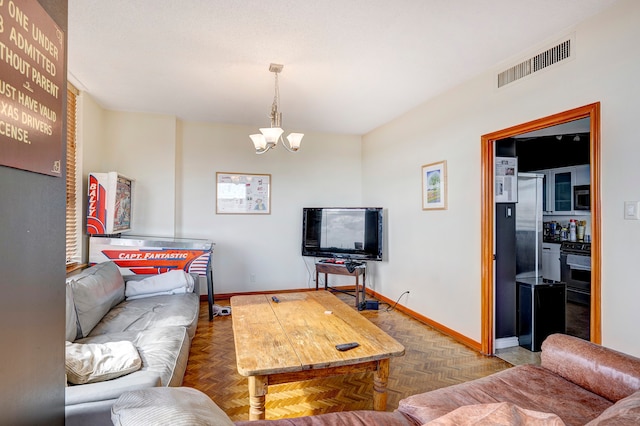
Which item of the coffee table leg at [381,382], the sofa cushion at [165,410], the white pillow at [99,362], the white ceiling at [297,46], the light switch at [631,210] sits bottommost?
the coffee table leg at [381,382]

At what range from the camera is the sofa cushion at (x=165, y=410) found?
0.87 m

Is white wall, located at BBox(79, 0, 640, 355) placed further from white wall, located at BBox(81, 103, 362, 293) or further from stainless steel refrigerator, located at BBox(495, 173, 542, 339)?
stainless steel refrigerator, located at BBox(495, 173, 542, 339)

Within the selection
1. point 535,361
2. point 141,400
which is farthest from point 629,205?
point 141,400

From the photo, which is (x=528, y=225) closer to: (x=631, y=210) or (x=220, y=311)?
(x=631, y=210)

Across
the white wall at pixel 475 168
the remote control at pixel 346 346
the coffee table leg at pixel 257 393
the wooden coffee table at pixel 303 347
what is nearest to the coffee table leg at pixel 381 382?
the wooden coffee table at pixel 303 347

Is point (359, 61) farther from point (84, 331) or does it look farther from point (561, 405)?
point (84, 331)

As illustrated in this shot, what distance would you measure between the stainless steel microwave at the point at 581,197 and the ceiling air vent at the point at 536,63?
2903 mm

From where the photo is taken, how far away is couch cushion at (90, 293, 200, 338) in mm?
2622

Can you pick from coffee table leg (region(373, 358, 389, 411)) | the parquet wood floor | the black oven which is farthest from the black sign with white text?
the black oven

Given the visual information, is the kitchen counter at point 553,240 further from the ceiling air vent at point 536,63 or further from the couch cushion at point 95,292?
the couch cushion at point 95,292

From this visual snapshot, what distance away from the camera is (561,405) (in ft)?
4.95

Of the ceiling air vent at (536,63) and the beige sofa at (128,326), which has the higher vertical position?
the ceiling air vent at (536,63)

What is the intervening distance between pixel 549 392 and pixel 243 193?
167 inches

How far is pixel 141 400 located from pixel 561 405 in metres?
1.73
